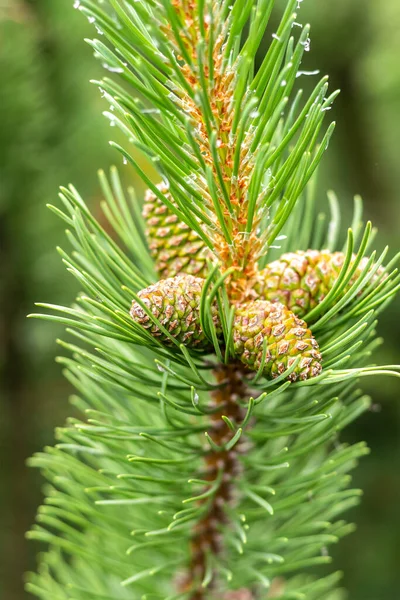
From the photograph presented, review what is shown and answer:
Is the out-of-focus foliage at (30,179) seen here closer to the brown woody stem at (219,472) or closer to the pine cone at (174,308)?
Answer: the brown woody stem at (219,472)

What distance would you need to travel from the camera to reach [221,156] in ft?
1.41

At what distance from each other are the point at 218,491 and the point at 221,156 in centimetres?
27

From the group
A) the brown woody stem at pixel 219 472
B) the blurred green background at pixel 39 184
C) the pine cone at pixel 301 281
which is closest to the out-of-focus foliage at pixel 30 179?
the blurred green background at pixel 39 184

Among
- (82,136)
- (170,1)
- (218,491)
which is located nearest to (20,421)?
(82,136)

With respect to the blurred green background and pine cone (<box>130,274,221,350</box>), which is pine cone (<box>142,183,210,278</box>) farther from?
the blurred green background

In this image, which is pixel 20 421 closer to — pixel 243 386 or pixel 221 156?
pixel 243 386

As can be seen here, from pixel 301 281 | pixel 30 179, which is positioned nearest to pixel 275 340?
pixel 301 281

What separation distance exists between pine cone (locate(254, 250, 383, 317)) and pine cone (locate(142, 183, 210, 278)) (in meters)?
0.05

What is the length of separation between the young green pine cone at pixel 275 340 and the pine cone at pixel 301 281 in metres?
0.03

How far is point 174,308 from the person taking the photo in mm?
427

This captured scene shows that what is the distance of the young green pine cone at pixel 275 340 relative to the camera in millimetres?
425

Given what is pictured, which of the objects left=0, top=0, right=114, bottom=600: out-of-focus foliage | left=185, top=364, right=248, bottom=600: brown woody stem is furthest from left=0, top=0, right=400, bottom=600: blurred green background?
left=185, top=364, right=248, bottom=600: brown woody stem

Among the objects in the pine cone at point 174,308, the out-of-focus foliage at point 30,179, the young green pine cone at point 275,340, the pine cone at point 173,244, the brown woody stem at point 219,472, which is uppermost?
the out-of-focus foliage at point 30,179

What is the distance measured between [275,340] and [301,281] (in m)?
0.06
